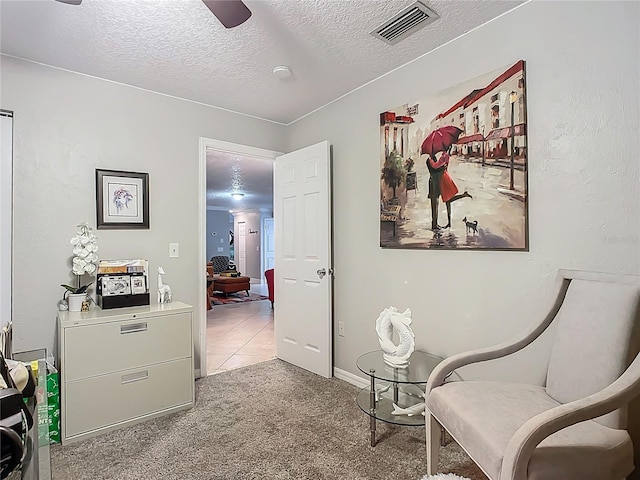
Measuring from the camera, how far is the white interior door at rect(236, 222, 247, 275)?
11.8 metres

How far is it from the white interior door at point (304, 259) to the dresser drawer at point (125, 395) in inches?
42.8

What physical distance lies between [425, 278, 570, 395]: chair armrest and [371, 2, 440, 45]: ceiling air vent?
61.2 inches

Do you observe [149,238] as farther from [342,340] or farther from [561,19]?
[561,19]

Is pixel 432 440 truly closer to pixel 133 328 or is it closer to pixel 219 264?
pixel 133 328

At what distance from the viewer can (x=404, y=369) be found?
2.13 m

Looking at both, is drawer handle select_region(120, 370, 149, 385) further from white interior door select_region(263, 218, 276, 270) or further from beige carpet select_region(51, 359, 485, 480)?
white interior door select_region(263, 218, 276, 270)

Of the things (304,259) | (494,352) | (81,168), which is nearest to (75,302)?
(81,168)

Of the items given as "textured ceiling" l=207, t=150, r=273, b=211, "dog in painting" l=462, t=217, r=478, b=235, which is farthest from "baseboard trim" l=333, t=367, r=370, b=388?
"textured ceiling" l=207, t=150, r=273, b=211

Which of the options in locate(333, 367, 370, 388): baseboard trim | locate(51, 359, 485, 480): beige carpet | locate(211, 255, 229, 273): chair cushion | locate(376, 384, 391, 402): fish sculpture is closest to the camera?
locate(51, 359, 485, 480): beige carpet

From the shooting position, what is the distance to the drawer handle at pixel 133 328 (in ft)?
7.48

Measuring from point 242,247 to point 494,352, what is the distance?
10816 millimetres

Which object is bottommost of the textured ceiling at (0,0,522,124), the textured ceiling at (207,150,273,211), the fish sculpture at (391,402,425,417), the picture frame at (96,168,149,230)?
the fish sculpture at (391,402,425,417)

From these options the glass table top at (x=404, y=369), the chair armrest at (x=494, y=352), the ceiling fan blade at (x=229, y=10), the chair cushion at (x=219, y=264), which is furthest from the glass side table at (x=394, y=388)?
the chair cushion at (x=219, y=264)

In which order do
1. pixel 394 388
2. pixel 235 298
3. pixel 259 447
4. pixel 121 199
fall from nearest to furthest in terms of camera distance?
pixel 259 447, pixel 394 388, pixel 121 199, pixel 235 298
